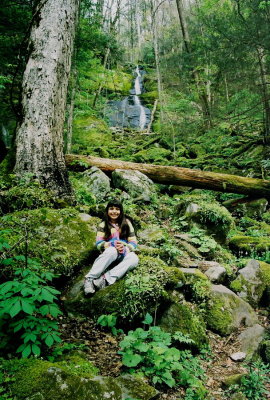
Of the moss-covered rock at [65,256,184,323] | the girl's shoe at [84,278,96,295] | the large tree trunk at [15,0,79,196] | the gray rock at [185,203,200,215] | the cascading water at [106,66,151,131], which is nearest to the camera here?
the moss-covered rock at [65,256,184,323]

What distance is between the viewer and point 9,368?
1873mm

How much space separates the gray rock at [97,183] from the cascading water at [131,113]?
1493 centimetres

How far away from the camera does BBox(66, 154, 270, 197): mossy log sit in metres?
8.33

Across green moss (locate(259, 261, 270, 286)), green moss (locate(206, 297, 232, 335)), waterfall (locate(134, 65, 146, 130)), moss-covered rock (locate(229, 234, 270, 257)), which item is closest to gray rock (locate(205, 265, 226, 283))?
green moss (locate(206, 297, 232, 335))

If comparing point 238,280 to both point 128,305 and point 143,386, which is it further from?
point 143,386

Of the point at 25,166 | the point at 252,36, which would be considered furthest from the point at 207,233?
the point at 252,36

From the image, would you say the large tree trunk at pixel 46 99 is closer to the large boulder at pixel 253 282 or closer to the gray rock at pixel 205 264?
the gray rock at pixel 205 264

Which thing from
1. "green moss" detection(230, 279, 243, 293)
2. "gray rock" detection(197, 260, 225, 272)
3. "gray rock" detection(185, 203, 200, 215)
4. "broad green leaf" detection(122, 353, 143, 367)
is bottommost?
"green moss" detection(230, 279, 243, 293)

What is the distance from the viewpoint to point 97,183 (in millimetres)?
7293

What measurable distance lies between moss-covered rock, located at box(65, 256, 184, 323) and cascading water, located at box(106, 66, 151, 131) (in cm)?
1954

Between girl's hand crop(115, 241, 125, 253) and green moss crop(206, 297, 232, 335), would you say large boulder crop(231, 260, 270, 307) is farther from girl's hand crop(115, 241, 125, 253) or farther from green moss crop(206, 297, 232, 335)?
girl's hand crop(115, 241, 125, 253)

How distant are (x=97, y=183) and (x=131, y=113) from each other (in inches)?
789

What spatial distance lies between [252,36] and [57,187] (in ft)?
26.3

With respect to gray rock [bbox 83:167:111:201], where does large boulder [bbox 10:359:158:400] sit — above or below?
below
